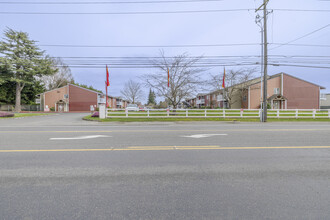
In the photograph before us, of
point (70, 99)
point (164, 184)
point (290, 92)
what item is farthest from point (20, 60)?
point (290, 92)

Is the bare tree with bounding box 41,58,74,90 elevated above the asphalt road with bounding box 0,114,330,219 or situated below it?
above

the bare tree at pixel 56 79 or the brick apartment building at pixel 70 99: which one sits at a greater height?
the bare tree at pixel 56 79

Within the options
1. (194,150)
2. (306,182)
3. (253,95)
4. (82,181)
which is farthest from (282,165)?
(253,95)

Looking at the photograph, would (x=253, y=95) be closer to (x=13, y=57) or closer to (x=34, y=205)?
(x=34, y=205)

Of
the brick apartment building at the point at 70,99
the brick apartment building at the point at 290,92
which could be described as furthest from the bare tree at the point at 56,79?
the brick apartment building at the point at 290,92

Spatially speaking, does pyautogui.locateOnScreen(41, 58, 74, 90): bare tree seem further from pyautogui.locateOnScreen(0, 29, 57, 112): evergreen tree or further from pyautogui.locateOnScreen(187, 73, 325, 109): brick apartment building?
pyautogui.locateOnScreen(187, 73, 325, 109): brick apartment building

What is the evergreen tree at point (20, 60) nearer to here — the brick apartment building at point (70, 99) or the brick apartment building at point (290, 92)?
the brick apartment building at point (70, 99)

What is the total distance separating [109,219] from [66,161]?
285 cm

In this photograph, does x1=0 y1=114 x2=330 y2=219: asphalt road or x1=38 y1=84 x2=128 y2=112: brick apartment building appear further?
x1=38 y1=84 x2=128 y2=112: brick apartment building

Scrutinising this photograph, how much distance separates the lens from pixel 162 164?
14.2 feet

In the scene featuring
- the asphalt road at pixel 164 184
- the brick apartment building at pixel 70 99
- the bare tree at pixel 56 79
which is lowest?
the asphalt road at pixel 164 184

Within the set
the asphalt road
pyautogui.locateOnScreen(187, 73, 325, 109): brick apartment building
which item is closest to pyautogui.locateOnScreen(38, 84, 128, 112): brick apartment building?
pyautogui.locateOnScreen(187, 73, 325, 109): brick apartment building

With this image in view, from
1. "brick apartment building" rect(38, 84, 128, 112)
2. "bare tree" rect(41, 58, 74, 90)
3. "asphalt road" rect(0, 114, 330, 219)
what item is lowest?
"asphalt road" rect(0, 114, 330, 219)

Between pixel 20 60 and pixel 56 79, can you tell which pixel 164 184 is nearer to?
pixel 20 60
